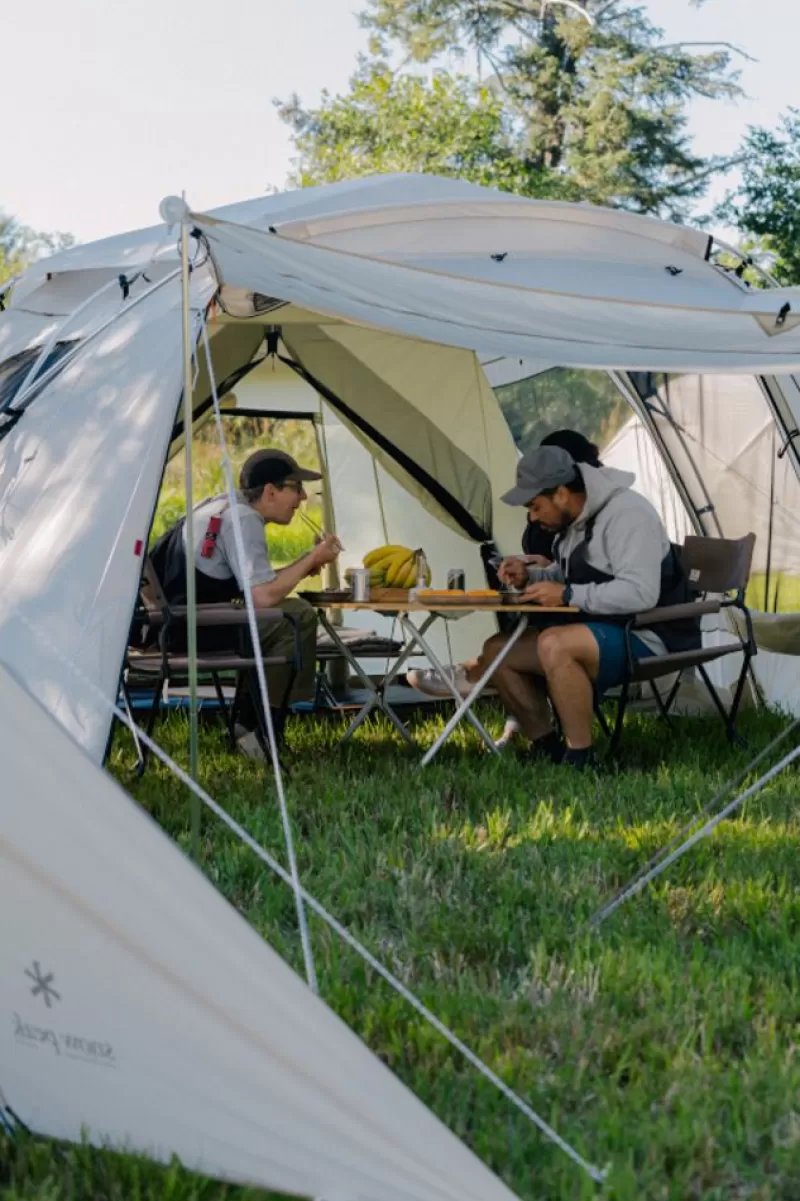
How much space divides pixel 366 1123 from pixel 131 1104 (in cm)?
41

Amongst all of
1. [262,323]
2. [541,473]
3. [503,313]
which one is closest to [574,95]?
[262,323]

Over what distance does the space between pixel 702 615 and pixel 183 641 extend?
1873 millimetres

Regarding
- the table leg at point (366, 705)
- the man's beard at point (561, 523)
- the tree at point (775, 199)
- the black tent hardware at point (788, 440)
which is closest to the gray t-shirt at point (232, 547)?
the table leg at point (366, 705)

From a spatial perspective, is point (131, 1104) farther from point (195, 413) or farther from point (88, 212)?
point (88, 212)

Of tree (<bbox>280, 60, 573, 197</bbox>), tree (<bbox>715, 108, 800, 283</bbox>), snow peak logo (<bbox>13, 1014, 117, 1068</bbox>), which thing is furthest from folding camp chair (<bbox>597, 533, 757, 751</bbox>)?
tree (<bbox>280, 60, 573, 197</bbox>)

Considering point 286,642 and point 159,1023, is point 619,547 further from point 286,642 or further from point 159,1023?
point 159,1023

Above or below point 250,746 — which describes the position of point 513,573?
above

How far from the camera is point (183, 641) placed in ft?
18.5

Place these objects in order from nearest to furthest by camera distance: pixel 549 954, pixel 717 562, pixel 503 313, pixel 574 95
Answer: pixel 549 954 → pixel 503 313 → pixel 717 562 → pixel 574 95

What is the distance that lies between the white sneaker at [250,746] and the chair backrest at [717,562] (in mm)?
1701

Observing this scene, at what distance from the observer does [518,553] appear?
7.29m

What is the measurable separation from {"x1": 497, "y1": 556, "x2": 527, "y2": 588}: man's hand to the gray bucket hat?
40cm

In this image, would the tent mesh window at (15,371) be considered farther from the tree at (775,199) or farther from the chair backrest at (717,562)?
the tree at (775,199)

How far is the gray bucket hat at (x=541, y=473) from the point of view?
5.56 metres
